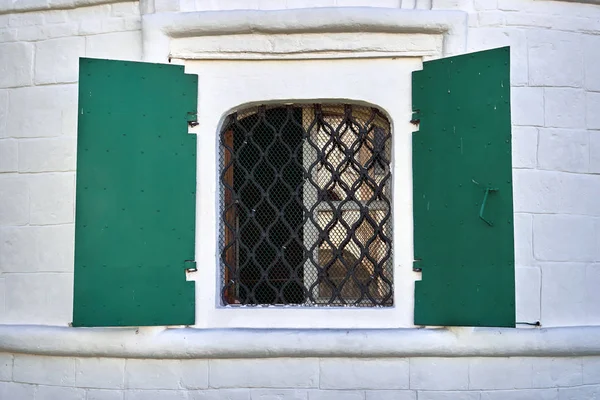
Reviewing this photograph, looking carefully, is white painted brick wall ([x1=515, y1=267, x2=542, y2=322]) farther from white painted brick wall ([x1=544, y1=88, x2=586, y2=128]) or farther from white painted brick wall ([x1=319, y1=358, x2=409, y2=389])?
white painted brick wall ([x1=544, y1=88, x2=586, y2=128])

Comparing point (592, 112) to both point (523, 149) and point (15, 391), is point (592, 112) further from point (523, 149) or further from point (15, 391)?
point (15, 391)

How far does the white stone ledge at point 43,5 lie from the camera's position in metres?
4.46

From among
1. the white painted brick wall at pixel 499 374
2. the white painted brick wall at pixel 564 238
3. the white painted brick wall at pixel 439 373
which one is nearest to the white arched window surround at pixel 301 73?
the white painted brick wall at pixel 439 373

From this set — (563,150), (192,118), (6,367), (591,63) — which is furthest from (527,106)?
(6,367)

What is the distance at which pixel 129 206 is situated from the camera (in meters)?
4.09

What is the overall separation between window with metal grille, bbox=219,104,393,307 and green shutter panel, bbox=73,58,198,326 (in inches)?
12.0

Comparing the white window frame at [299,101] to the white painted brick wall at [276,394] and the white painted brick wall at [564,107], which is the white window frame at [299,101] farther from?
the white painted brick wall at [564,107]

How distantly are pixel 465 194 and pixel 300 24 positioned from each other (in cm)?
134

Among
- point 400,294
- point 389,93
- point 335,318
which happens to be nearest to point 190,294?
point 335,318

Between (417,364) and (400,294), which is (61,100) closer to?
(400,294)

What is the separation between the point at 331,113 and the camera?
14.2 ft

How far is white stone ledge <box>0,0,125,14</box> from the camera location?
14.6 feet

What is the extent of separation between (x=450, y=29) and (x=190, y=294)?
211 centimetres

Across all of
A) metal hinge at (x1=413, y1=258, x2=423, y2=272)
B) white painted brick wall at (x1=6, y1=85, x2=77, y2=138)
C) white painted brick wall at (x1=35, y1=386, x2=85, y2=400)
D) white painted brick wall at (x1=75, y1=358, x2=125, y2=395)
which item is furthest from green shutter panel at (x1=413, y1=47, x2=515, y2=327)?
white painted brick wall at (x1=6, y1=85, x2=77, y2=138)
